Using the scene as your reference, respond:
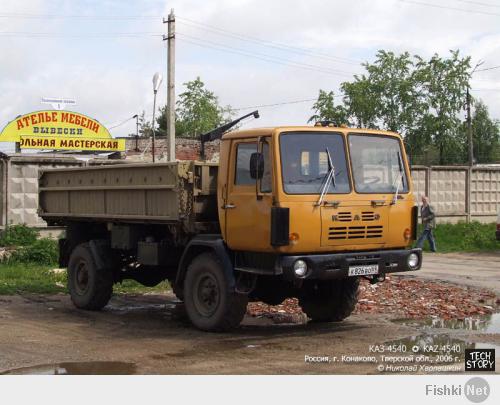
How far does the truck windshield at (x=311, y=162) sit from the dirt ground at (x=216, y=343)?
1755mm

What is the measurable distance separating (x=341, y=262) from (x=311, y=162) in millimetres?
1194

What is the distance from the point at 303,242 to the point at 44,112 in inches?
735

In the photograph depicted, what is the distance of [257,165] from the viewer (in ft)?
28.8

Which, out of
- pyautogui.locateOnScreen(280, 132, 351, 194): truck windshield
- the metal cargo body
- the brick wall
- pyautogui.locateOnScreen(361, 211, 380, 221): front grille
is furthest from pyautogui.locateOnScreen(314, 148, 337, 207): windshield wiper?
the brick wall

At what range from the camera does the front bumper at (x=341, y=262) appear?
8.65 metres

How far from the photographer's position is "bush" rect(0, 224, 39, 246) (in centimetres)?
1706

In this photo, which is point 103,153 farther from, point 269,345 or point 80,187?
point 269,345

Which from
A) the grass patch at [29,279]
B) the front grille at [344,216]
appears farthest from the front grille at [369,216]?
the grass patch at [29,279]

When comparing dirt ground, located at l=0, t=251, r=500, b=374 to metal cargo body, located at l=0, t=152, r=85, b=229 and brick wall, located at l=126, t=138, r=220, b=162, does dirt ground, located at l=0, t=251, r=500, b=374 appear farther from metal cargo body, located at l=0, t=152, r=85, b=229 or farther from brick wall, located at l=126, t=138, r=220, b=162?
brick wall, located at l=126, t=138, r=220, b=162

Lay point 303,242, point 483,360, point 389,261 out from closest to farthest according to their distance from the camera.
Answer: point 483,360 < point 303,242 < point 389,261

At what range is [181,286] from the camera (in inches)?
405

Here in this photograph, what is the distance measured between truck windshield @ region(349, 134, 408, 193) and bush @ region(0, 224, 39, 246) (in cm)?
994

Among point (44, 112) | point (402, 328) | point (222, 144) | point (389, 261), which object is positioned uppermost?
point (44, 112)

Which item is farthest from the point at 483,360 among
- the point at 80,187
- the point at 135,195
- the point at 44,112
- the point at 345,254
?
the point at 44,112
